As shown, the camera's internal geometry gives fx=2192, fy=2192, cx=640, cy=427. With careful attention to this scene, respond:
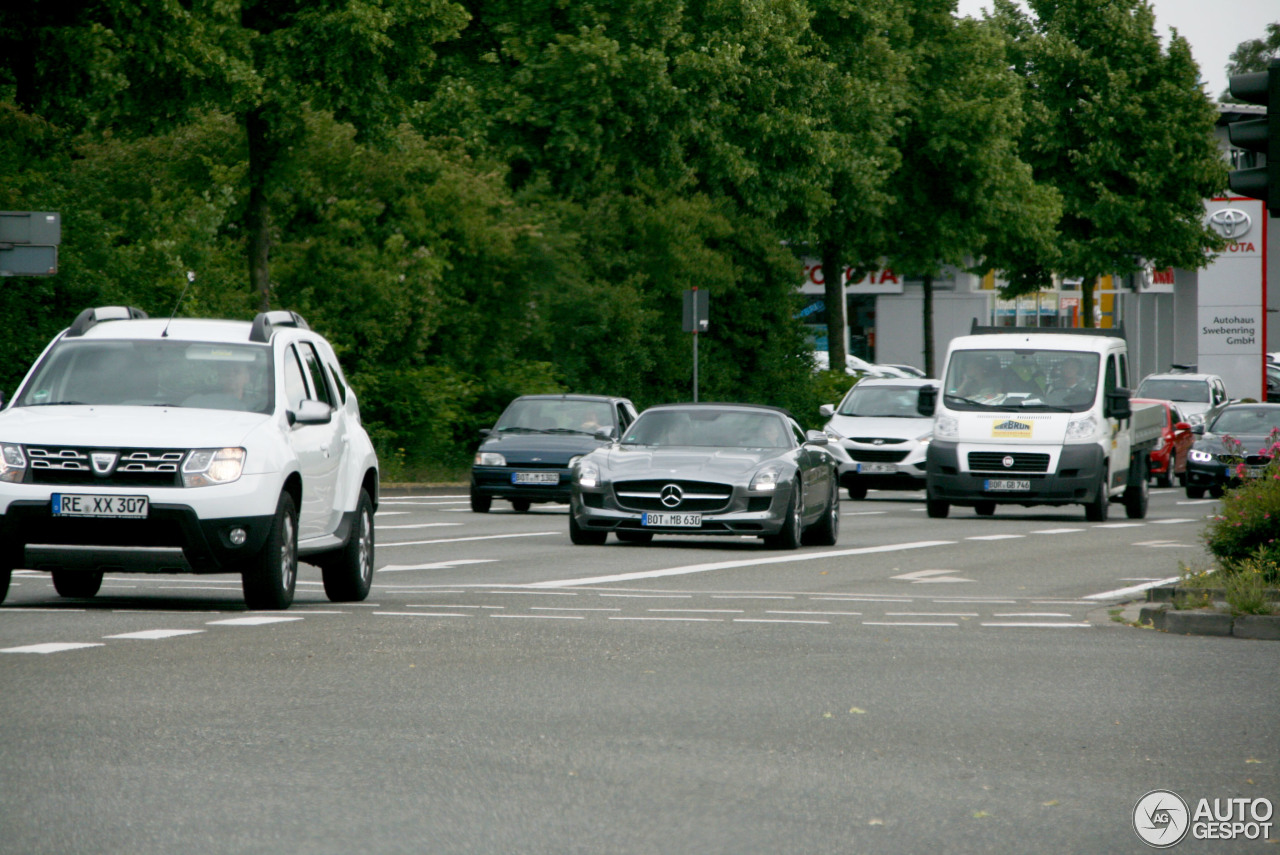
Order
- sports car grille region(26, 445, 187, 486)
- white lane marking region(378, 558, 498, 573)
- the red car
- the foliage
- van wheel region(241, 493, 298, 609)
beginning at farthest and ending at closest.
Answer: the red car, white lane marking region(378, 558, 498, 573), the foliage, van wheel region(241, 493, 298, 609), sports car grille region(26, 445, 187, 486)

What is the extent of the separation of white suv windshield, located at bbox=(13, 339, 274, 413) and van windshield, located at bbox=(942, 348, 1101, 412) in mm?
15815

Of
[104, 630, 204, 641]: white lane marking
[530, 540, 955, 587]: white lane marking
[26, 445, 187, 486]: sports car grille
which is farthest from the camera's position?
[530, 540, 955, 587]: white lane marking

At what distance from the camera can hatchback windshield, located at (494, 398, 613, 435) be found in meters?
29.2

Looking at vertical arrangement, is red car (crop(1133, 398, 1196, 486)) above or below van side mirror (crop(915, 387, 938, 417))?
below

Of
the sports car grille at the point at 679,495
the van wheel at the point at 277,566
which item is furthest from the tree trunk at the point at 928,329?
the van wheel at the point at 277,566

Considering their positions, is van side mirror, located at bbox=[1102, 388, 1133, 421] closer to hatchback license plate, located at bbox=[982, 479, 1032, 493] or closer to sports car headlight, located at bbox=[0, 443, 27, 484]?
hatchback license plate, located at bbox=[982, 479, 1032, 493]

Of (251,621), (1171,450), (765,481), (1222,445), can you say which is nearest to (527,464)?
(765,481)

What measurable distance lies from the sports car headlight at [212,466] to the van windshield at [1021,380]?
657 inches

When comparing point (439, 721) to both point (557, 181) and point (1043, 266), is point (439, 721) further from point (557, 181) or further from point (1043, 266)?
point (1043, 266)

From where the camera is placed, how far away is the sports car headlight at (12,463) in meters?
12.7

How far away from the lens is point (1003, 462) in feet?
90.9

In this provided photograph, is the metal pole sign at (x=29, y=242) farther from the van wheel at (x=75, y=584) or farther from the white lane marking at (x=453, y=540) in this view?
the van wheel at (x=75, y=584)

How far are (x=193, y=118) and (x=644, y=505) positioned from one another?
45.0ft

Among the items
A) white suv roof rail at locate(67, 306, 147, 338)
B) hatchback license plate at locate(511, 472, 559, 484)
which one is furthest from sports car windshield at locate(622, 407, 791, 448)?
white suv roof rail at locate(67, 306, 147, 338)
